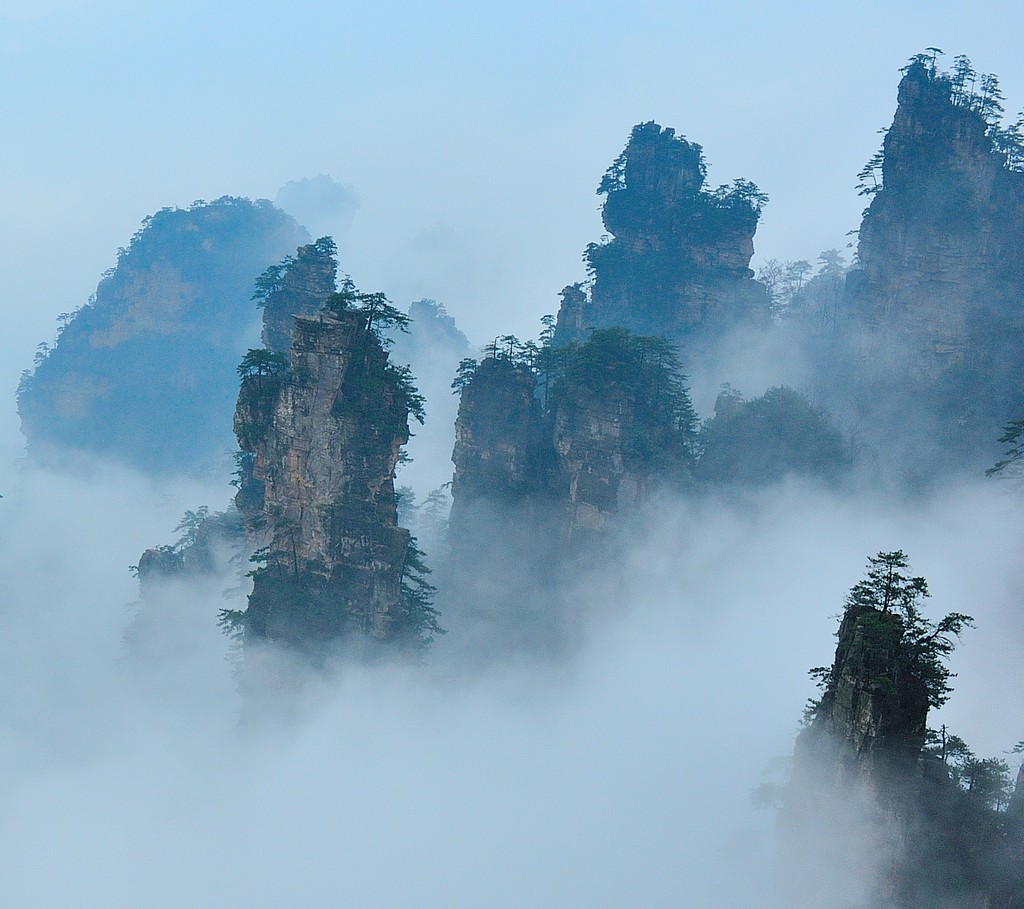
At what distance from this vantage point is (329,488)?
5462 centimetres

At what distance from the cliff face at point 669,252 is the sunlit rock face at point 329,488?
25.0 meters

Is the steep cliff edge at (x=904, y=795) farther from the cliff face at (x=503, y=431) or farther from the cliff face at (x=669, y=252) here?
the cliff face at (x=669, y=252)

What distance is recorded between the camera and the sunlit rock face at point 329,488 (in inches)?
2144

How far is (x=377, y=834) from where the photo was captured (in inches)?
2136

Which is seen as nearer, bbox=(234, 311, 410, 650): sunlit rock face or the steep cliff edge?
the steep cliff edge

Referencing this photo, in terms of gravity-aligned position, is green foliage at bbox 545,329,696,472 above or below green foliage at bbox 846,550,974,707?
above

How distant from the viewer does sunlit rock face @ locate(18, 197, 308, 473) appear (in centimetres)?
12269

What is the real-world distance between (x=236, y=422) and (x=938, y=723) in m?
33.3

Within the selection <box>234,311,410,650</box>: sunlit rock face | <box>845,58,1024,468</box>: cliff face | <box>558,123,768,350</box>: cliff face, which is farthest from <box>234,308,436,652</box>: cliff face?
<box>845,58,1024,468</box>: cliff face

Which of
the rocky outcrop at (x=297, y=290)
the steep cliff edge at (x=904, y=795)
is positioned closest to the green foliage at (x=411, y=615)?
the rocky outcrop at (x=297, y=290)

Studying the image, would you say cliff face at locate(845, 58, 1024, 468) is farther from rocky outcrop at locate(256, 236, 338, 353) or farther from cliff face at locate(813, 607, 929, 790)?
cliff face at locate(813, 607, 929, 790)

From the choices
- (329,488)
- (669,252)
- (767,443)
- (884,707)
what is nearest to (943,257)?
(767,443)

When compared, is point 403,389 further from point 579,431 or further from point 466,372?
point 579,431

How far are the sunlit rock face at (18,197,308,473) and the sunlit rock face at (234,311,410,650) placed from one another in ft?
227
